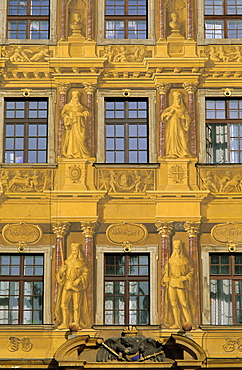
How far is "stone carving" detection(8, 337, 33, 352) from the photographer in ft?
73.2

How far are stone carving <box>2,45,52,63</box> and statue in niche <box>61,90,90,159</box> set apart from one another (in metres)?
1.21

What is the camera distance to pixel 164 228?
22859 mm

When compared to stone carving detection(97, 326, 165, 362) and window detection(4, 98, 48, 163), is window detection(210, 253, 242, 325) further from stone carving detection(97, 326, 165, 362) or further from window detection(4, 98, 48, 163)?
window detection(4, 98, 48, 163)

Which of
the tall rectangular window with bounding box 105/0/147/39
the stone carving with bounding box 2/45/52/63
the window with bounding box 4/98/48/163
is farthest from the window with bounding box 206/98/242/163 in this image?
the stone carving with bounding box 2/45/52/63

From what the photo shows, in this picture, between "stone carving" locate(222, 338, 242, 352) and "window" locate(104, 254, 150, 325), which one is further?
"window" locate(104, 254, 150, 325)

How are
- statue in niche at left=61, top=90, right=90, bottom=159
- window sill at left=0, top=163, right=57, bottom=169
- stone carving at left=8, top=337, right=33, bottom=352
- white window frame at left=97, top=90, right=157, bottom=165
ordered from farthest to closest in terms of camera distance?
white window frame at left=97, top=90, right=157, bottom=165 < statue in niche at left=61, top=90, right=90, bottom=159 < window sill at left=0, top=163, right=57, bottom=169 < stone carving at left=8, top=337, right=33, bottom=352

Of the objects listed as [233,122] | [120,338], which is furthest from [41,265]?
[233,122]

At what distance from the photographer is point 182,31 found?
952 inches

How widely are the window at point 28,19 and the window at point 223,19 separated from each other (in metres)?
3.90

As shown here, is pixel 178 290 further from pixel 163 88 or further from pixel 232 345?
pixel 163 88

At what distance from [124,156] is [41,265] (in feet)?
10.6

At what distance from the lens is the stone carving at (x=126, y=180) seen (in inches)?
912

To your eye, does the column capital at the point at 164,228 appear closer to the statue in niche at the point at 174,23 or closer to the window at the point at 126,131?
the window at the point at 126,131

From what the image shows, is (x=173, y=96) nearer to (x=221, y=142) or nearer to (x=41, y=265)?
(x=221, y=142)
